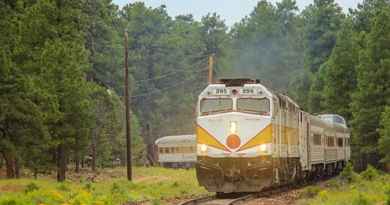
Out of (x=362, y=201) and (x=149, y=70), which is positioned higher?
(x=149, y=70)

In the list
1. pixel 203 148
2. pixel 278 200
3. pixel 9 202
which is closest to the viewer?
pixel 9 202

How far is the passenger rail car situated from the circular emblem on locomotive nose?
49.1 metres

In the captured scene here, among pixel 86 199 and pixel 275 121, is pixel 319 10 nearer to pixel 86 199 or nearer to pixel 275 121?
pixel 275 121

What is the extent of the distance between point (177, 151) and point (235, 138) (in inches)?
2032

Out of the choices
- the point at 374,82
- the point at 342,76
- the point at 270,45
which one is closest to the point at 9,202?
the point at 374,82

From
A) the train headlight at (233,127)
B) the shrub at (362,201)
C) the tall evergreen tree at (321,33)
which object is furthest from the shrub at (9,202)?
the tall evergreen tree at (321,33)

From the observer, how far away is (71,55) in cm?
3925

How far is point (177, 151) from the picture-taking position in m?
76.8

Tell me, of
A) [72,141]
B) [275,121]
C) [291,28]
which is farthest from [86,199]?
[291,28]

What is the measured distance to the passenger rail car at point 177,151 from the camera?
75.1m

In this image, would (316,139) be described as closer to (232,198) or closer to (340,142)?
(340,142)

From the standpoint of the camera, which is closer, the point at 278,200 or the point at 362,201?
the point at 362,201

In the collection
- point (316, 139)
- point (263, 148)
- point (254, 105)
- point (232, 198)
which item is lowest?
point (232, 198)

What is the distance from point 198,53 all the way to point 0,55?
78509 millimetres
